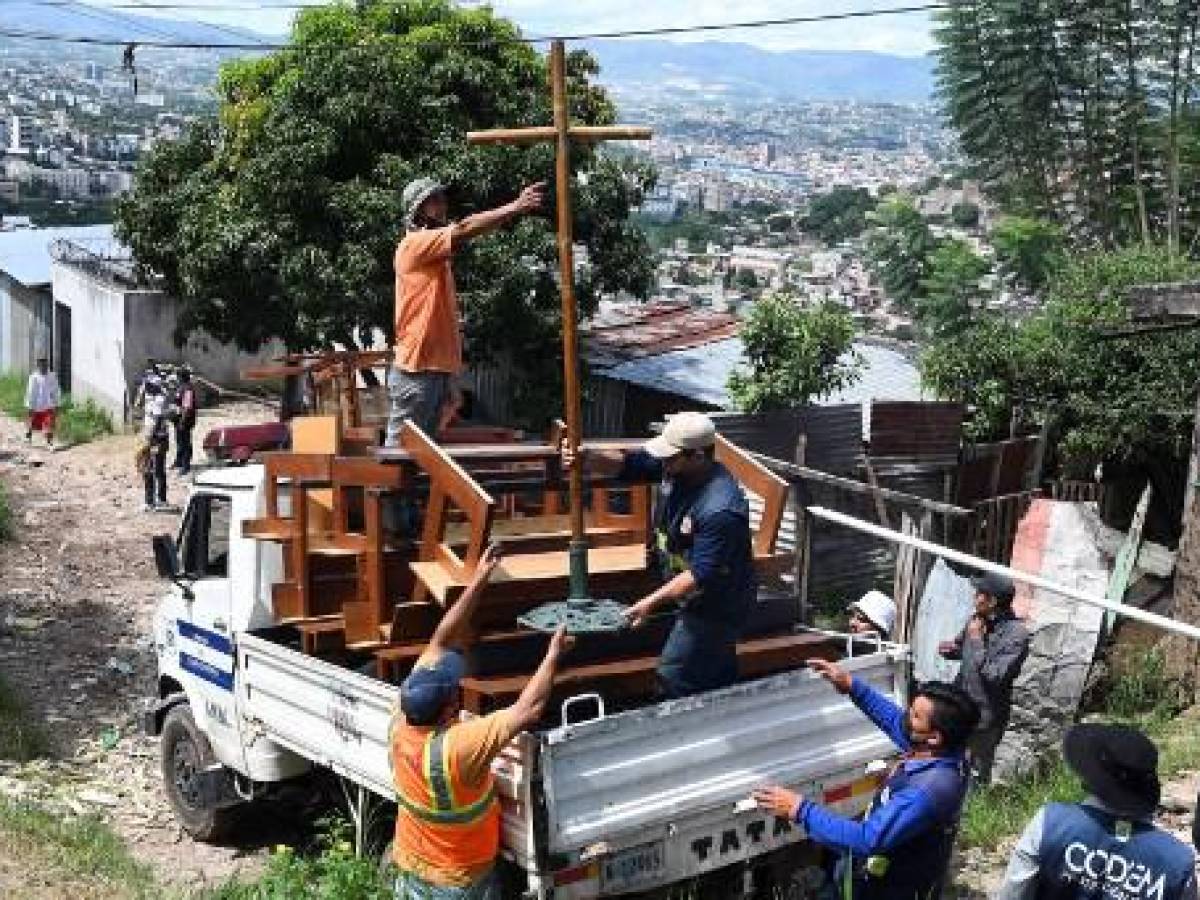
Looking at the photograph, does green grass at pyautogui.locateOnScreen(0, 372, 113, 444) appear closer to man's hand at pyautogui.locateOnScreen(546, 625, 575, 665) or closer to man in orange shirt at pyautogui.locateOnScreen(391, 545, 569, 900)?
man in orange shirt at pyautogui.locateOnScreen(391, 545, 569, 900)

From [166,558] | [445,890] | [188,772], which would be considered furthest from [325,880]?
[166,558]

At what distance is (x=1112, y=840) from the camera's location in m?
4.07

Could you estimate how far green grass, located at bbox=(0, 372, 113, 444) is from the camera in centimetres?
2266

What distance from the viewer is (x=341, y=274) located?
15492 mm

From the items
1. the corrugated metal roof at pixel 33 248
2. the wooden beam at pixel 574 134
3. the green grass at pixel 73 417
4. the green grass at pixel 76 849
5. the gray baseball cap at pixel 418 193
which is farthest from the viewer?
the corrugated metal roof at pixel 33 248

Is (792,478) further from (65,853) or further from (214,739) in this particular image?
(65,853)

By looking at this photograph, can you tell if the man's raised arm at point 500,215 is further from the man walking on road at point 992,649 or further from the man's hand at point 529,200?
the man walking on road at point 992,649

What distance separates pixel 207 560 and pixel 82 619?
223 inches

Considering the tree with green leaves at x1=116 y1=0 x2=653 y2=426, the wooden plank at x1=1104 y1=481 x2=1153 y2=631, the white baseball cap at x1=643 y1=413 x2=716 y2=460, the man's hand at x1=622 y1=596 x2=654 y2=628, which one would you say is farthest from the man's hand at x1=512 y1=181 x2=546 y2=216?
the tree with green leaves at x1=116 y1=0 x2=653 y2=426

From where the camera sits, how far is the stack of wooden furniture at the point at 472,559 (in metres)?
6.19

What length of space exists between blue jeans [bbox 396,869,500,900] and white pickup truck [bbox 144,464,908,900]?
138 mm

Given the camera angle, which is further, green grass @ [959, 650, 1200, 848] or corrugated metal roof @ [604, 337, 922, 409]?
corrugated metal roof @ [604, 337, 922, 409]

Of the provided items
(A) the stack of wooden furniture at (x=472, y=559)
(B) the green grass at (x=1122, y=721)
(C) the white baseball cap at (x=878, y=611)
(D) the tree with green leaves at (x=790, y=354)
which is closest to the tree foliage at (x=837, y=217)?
(D) the tree with green leaves at (x=790, y=354)

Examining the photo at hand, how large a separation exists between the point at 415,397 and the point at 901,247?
2263cm
